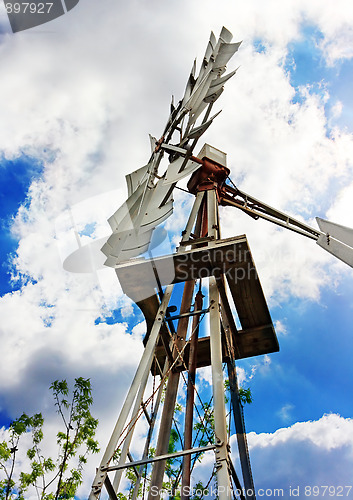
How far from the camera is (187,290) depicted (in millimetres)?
6875

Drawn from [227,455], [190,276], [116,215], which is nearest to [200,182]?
[116,215]

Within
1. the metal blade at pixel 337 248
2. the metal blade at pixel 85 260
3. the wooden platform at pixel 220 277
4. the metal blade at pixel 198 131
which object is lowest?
the wooden platform at pixel 220 277

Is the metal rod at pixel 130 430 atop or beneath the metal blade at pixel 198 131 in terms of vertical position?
beneath

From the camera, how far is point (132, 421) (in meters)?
5.01

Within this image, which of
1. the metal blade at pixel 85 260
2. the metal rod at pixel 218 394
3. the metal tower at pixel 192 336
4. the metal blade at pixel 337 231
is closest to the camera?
the metal rod at pixel 218 394

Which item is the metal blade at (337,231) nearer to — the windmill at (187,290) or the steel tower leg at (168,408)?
the windmill at (187,290)

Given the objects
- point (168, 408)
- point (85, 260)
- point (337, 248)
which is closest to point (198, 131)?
point (85, 260)

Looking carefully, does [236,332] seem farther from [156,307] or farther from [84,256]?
[84,256]

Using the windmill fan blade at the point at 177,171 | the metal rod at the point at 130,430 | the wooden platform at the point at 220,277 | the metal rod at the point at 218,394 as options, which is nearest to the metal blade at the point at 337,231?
the wooden platform at the point at 220,277

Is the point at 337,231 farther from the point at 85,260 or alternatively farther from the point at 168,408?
the point at 85,260

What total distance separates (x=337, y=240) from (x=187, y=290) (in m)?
2.69

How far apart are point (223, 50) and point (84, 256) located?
173 inches

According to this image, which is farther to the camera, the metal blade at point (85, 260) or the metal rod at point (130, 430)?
the metal blade at point (85, 260)

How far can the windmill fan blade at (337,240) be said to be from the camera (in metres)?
7.13
